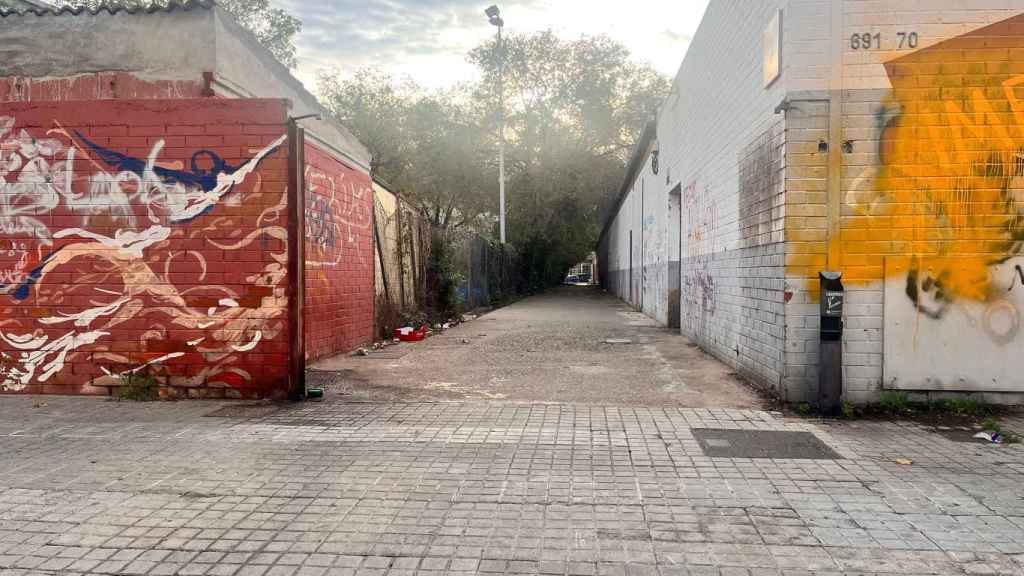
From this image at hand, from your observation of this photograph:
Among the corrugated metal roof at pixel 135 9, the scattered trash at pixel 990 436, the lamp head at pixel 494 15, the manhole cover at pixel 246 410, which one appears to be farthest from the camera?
the lamp head at pixel 494 15

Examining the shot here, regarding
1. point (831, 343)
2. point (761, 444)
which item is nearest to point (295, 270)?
point (761, 444)

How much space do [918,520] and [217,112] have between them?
6734mm

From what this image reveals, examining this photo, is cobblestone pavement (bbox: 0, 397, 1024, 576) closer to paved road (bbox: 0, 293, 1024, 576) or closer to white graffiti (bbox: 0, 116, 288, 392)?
paved road (bbox: 0, 293, 1024, 576)

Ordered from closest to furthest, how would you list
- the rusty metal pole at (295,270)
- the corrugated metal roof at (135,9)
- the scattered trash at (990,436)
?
the scattered trash at (990,436) → the rusty metal pole at (295,270) → the corrugated metal roof at (135,9)

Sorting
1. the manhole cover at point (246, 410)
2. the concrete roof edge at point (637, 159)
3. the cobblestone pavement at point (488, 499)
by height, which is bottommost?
the cobblestone pavement at point (488, 499)

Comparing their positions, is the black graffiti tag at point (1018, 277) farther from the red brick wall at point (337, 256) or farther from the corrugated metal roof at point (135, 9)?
the corrugated metal roof at point (135, 9)

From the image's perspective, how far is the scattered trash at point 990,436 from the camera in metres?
4.88

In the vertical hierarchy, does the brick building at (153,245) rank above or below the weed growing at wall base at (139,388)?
above

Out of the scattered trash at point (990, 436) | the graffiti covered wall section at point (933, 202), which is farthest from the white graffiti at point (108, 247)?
the scattered trash at point (990, 436)

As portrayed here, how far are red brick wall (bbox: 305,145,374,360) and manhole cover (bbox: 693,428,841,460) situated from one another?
205 inches

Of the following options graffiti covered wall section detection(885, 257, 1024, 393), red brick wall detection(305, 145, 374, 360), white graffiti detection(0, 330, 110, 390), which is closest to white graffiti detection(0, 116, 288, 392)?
white graffiti detection(0, 330, 110, 390)

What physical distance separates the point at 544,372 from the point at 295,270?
3.38 metres

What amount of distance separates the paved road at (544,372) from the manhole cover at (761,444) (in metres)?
1.01

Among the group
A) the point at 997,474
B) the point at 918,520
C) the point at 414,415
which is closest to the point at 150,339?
the point at 414,415
